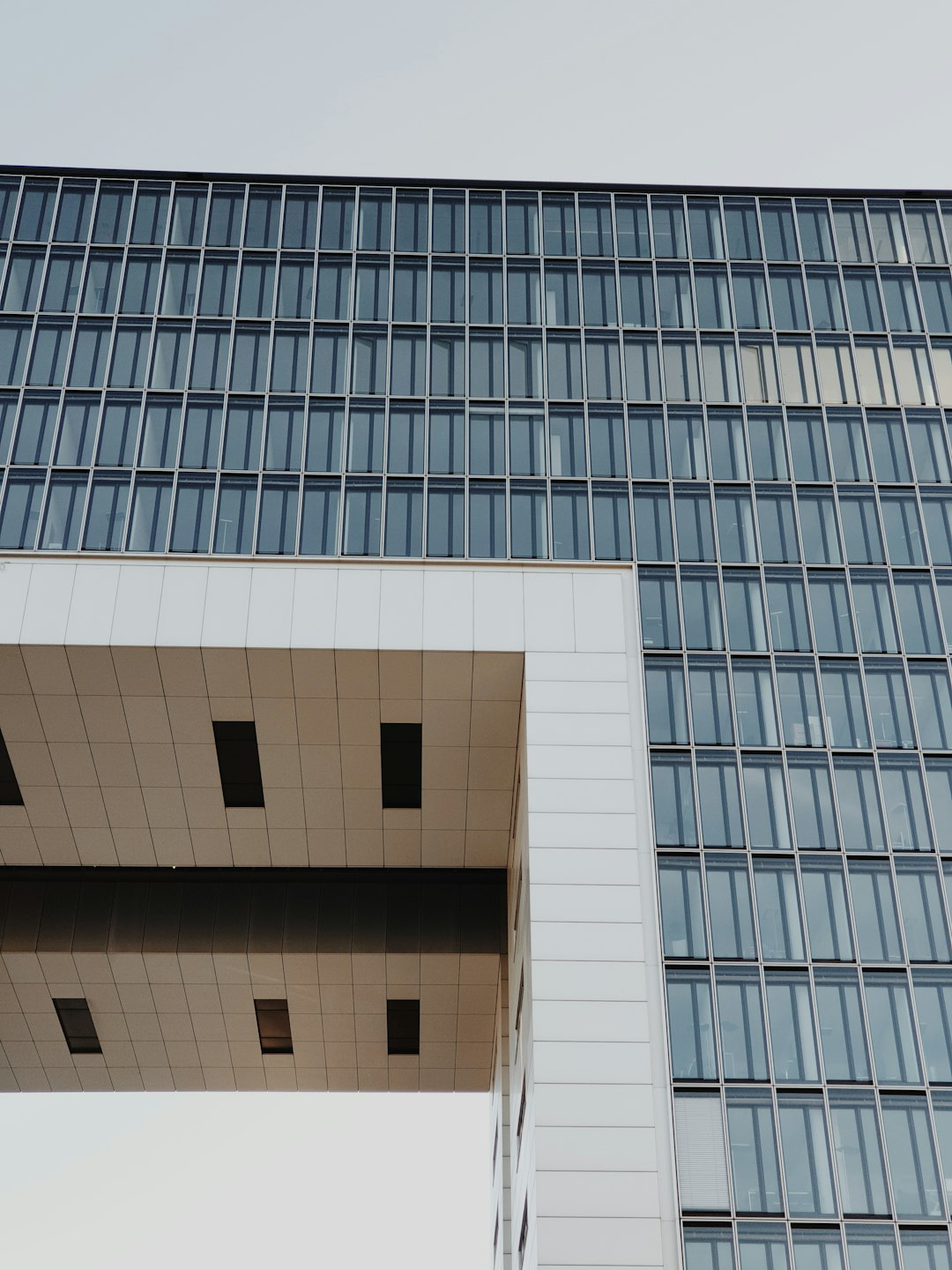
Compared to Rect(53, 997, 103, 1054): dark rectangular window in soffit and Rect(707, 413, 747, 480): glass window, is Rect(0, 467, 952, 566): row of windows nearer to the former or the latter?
Rect(707, 413, 747, 480): glass window

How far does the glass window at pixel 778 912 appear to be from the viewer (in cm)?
2402

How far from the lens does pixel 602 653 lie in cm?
2677

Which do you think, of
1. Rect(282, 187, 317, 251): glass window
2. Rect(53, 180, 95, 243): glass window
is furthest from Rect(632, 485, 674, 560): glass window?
Rect(53, 180, 95, 243): glass window

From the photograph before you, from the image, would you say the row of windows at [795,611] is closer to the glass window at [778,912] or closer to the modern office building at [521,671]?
the modern office building at [521,671]

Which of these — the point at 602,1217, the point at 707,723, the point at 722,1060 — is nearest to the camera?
the point at 602,1217

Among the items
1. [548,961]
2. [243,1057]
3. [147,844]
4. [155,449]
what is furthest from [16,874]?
[548,961]

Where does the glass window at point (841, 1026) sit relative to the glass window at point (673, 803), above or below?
below

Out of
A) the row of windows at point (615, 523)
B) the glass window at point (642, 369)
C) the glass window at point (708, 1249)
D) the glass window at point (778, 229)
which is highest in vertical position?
the glass window at point (778, 229)

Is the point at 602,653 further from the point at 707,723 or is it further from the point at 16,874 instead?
the point at 16,874

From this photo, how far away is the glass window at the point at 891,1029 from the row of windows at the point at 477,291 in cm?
1421

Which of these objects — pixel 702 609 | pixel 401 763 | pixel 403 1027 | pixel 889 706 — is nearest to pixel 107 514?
pixel 401 763

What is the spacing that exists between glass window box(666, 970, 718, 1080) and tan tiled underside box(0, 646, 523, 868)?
6534mm

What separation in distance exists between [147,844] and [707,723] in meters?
12.8

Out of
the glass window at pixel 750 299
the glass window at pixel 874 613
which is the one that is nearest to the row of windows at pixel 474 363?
the glass window at pixel 750 299
